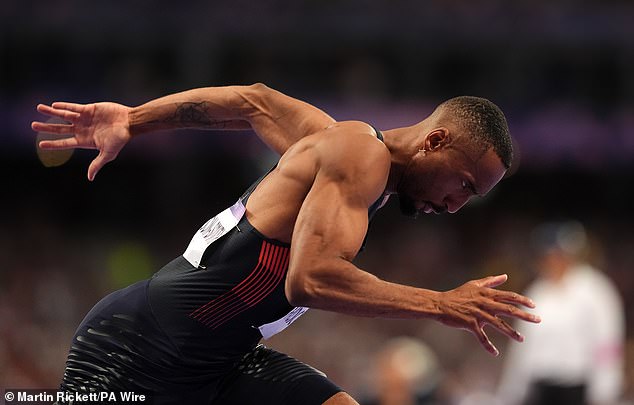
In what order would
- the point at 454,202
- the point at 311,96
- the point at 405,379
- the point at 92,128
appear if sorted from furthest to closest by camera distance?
the point at 311,96
the point at 405,379
the point at 92,128
the point at 454,202

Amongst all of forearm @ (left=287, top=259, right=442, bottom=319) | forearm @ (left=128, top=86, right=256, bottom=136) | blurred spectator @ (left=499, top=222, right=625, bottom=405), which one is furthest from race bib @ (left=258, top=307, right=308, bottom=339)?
blurred spectator @ (left=499, top=222, right=625, bottom=405)

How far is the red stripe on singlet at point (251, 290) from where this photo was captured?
414 centimetres

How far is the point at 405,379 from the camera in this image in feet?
25.7

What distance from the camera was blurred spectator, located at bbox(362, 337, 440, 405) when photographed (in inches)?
307

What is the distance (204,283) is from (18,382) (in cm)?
552

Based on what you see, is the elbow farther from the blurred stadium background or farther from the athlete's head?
the blurred stadium background

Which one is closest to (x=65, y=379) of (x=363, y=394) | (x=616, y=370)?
(x=363, y=394)

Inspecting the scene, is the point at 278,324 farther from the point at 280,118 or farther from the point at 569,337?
the point at 569,337

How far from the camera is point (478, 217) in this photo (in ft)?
61.4

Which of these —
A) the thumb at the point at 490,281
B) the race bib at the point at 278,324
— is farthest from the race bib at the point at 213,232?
the thumb at the point at 490,281

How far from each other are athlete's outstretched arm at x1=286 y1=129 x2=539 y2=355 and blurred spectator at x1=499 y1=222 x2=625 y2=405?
15.7 ft

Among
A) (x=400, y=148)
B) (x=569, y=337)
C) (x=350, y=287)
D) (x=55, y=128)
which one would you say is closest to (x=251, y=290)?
(x=350, y=287)

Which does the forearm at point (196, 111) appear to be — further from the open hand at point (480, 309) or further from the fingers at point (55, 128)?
the open hand at point (480, 309)

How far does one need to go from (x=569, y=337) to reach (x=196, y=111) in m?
4.79
